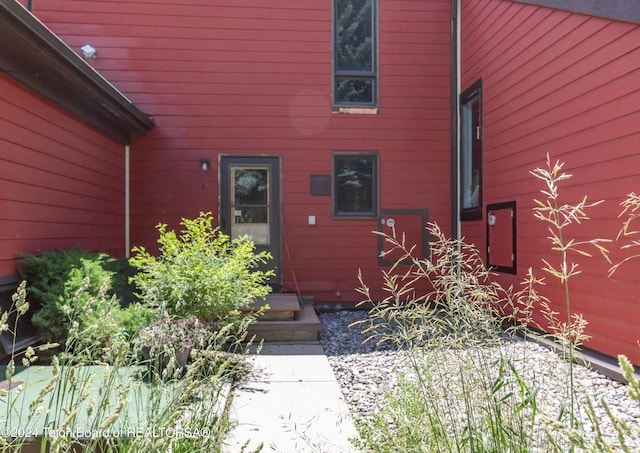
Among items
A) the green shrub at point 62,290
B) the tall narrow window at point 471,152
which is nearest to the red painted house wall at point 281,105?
the tall narrow window at point 471,152

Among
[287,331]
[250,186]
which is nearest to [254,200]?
[250,186]

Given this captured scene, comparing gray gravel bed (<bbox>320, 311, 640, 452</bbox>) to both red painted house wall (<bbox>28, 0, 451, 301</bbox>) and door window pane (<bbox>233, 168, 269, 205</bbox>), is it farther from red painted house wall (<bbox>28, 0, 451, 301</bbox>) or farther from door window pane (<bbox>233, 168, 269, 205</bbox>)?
door window pane (<bbox>233, 168, 269, 205</bbox>)

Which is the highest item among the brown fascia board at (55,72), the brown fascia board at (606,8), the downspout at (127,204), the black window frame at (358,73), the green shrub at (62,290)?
the black window frame at (358,73)

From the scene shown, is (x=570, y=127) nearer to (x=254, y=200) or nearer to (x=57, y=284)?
(x=254, y=200)

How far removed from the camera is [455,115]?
7.30m

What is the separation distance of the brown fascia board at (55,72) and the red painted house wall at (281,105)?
3.26 feet

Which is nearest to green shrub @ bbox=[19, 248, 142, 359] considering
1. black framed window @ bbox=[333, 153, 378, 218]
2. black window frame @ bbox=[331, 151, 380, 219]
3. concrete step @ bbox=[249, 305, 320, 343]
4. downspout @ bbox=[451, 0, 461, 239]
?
concrete step @ bbox=[249, 305, 320, 343]

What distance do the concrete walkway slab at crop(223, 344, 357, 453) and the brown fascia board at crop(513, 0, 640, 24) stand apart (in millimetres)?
3703

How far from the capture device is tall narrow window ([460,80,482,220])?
6617 mm

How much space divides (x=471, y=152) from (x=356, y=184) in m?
1.78

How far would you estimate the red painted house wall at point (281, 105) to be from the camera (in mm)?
6953

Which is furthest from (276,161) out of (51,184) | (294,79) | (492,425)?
(492,425)

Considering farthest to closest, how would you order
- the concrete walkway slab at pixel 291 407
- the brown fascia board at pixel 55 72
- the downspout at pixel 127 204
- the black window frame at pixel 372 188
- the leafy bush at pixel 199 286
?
the black window frame at pixel 372 188 < the downspout at pixel 127 204 < the leafy bush at pixel 199 286 < the brown fascia board at pixel 55 72 < the concrete walkway slab at pixel 291 407

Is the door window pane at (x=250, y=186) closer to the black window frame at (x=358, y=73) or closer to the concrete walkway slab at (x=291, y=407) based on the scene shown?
the black window frame at (x=358, y=73)
